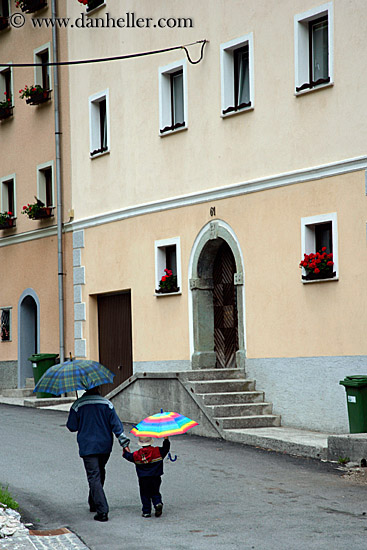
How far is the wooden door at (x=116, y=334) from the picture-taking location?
72.9ft

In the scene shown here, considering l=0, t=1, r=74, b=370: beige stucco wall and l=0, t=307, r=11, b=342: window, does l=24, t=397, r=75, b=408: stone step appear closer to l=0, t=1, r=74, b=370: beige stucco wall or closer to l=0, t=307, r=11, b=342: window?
l=0, t=1, r=74, b=370: beige stucco wall

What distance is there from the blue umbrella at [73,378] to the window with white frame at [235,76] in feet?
31.3

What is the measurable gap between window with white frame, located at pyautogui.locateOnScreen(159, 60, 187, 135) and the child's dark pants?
1142cm

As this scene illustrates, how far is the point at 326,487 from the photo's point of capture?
1175 centimetres

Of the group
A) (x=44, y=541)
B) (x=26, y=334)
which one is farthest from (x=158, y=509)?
(x=26, y=334)

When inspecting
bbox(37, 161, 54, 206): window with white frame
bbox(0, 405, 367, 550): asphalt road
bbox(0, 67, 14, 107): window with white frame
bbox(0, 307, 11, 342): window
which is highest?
bbox(0, 67, 14, 107): window with white frame

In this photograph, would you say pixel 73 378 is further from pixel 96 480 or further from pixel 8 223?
pixel 8 223

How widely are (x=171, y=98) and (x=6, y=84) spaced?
28.4ft

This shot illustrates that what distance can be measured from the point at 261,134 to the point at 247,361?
4200mm

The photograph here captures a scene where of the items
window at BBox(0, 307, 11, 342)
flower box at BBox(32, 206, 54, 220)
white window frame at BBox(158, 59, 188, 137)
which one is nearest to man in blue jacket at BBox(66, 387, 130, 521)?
white window frame at BBox(158, 59, 188, 137)

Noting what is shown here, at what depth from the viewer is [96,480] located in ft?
32.9

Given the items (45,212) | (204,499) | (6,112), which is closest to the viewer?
(204,499)

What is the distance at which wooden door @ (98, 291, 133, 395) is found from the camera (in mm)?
22234

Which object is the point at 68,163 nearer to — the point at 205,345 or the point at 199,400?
the point at 205,345
